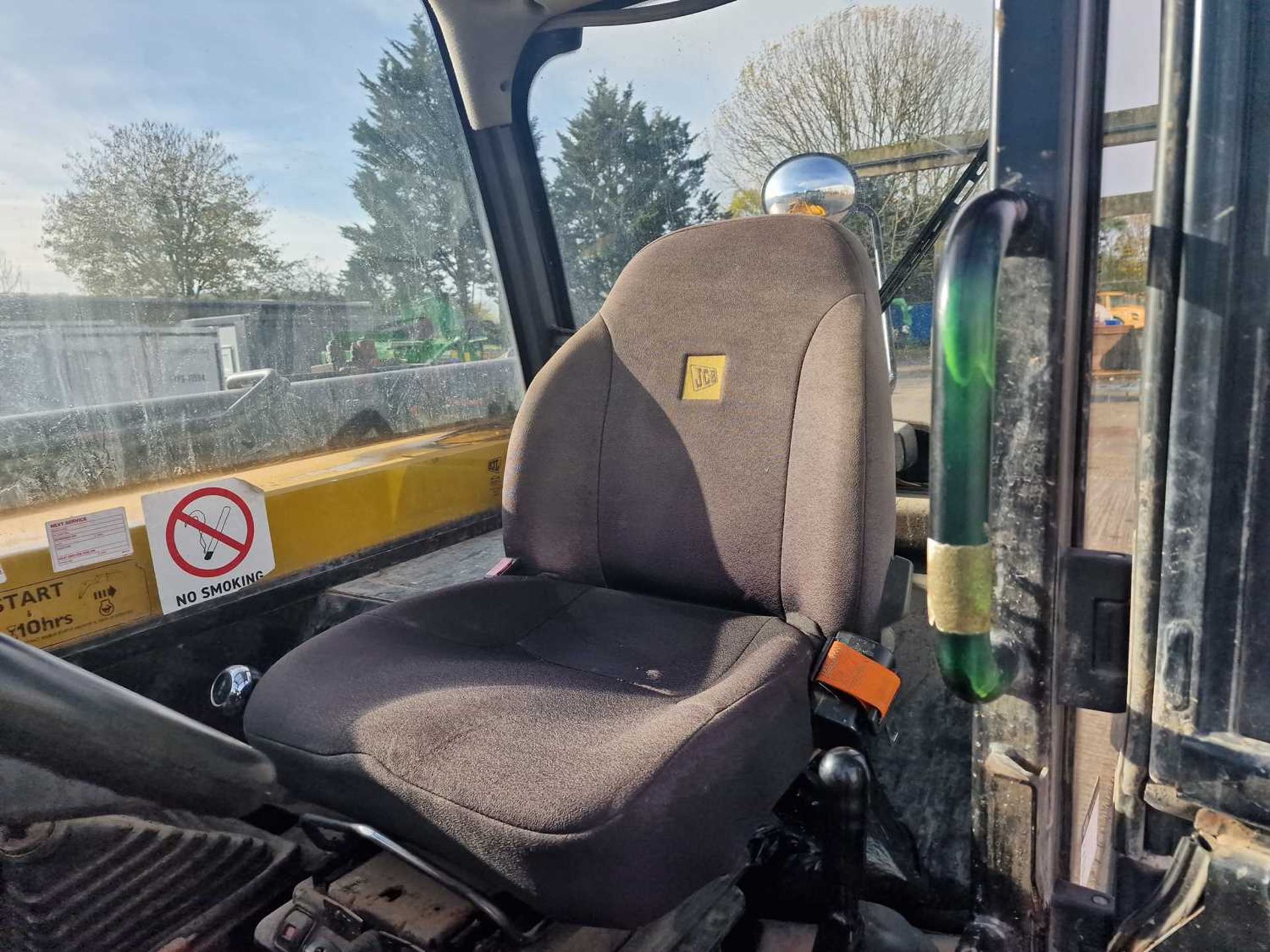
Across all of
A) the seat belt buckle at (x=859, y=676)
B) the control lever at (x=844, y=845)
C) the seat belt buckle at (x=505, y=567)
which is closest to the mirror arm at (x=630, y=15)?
the seat belt buckle at (x=505, y=567)

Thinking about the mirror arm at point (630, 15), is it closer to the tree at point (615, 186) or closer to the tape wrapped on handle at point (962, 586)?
the tree at point (615, 186)

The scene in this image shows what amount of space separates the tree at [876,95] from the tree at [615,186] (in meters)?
0.20

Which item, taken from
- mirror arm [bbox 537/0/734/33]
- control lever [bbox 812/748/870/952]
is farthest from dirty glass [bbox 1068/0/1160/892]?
mirror arm [bbox 537/0/734/33]

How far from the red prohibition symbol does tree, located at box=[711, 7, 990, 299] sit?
1.09 metres

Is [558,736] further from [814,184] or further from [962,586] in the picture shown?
[814,184]

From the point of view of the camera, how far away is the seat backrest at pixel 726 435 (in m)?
1.17

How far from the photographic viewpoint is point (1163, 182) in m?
0.56

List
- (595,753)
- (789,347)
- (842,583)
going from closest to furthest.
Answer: (595,753) → (842,583) → (789,347)

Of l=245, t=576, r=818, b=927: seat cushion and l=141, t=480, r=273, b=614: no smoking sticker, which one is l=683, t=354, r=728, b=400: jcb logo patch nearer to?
l=245, t=576, r=818, b=927: seat cushion

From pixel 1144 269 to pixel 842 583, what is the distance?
621mm

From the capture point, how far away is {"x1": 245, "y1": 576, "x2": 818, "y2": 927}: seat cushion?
850 millimetres

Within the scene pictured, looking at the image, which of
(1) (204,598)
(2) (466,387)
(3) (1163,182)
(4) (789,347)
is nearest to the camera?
(3) (1163,182)

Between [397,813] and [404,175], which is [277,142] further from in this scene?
[397,813]

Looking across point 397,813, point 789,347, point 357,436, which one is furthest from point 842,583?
point 357,436
